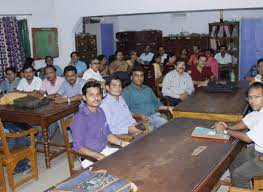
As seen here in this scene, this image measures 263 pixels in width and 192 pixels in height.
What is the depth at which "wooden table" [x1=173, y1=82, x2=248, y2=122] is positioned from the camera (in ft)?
12.5

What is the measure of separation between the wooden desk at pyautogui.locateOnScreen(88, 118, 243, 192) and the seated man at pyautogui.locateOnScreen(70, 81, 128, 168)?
1.43ft

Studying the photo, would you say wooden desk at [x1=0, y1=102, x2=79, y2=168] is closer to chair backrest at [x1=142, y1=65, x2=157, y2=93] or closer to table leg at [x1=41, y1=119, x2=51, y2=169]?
table leg at [x1=41, y1=119, x2=51, y2=169]

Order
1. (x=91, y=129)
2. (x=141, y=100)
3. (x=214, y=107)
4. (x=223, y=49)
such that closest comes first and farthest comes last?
1. (x=91, y=129)
2. (x=214, y=107)
3. (x=141, y=100)
4. (x=223, y=49)

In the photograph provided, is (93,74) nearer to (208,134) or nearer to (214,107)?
(214,107)

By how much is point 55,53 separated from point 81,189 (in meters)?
6.91

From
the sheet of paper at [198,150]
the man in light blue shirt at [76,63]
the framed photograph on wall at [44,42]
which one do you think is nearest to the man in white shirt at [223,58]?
the man in light blue shirt at [76,63]

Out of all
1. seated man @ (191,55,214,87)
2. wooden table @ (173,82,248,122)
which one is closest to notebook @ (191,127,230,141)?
wooden table @ (173,82,248,122)

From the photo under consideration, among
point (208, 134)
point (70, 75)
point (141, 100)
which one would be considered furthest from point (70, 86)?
point (208, 134)

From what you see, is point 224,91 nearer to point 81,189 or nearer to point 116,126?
point 116,126

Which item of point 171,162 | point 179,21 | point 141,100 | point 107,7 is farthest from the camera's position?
point 179,21

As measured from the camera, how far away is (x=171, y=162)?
2.49 m

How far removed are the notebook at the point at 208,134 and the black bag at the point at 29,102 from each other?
2.27 meters

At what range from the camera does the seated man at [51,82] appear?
5.56m

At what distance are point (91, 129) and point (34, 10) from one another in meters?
5.49
